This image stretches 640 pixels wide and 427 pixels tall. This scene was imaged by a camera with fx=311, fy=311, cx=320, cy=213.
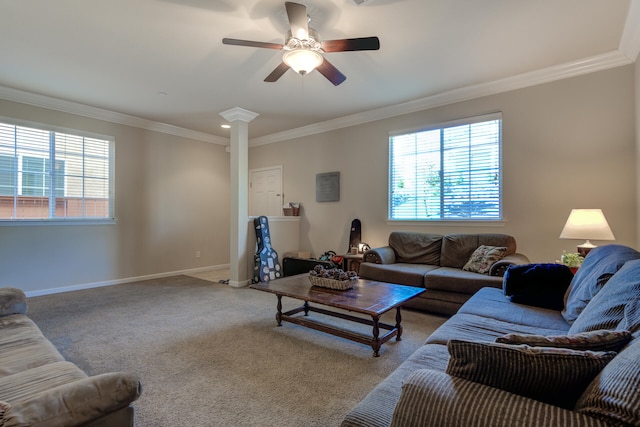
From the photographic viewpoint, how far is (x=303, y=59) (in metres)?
2.56

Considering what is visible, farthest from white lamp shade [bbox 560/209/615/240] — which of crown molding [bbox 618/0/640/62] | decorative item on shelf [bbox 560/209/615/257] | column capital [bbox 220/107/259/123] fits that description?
column capital [bbox 220/107/259/123]

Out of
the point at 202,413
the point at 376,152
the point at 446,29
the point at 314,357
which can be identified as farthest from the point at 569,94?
the point at 202,413

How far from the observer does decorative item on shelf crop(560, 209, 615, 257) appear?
285cm

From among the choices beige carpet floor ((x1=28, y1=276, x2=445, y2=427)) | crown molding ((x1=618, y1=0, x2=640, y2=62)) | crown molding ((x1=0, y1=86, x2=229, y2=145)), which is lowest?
beige carpet floor ((x1=28, y1=276, x2=445, y2=427))

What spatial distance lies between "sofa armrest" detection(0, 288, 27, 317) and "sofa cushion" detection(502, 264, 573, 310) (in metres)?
3.51

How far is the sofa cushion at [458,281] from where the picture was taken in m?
3.13

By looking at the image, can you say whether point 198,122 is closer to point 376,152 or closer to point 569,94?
point 376,152

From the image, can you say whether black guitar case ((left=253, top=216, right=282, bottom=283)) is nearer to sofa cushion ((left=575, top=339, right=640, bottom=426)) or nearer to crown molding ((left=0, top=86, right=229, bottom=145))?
crown molding ((left=0, top=86, right=229, bottom=145))

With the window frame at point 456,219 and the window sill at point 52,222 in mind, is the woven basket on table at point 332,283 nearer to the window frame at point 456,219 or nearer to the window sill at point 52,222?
the window frame at point 456,219

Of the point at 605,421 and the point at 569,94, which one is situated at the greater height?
the point at 569,94

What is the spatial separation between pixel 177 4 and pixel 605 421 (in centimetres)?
325

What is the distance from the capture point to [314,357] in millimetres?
2441

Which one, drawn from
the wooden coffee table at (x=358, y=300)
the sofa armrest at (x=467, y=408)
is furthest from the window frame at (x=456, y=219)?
the sofa armrest at (x=467, y=408)

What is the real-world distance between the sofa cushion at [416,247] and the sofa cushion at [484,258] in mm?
534
